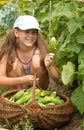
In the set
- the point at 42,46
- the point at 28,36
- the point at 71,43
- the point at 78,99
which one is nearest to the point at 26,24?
A: the point at 28,36

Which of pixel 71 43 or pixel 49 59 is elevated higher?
pixel 71 43

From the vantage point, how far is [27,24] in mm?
3666

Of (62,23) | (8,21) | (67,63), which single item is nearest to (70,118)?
(67,63)

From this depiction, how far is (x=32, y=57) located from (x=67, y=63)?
636 millimetres

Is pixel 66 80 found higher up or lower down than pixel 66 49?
lower down

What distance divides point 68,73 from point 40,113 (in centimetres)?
38

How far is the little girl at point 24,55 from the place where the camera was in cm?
371

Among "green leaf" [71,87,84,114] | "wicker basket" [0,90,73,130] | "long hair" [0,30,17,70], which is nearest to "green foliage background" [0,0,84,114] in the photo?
"green leaf" [71,87,84,114]

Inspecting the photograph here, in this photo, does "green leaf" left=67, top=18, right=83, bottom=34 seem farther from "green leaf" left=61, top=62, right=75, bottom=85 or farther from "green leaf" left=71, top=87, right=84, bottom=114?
"green leaf" left=71, top=87, right=84, bottom=114

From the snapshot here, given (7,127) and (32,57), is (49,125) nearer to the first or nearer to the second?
(7,127)

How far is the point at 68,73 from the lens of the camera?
328cm

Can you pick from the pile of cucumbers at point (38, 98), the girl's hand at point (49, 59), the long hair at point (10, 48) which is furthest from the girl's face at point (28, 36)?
the pile of cucumbers at point (38, 98)

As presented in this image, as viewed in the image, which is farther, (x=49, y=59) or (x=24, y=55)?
(x=24, y=55)

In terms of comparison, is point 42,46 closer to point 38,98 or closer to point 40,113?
point 38,98
